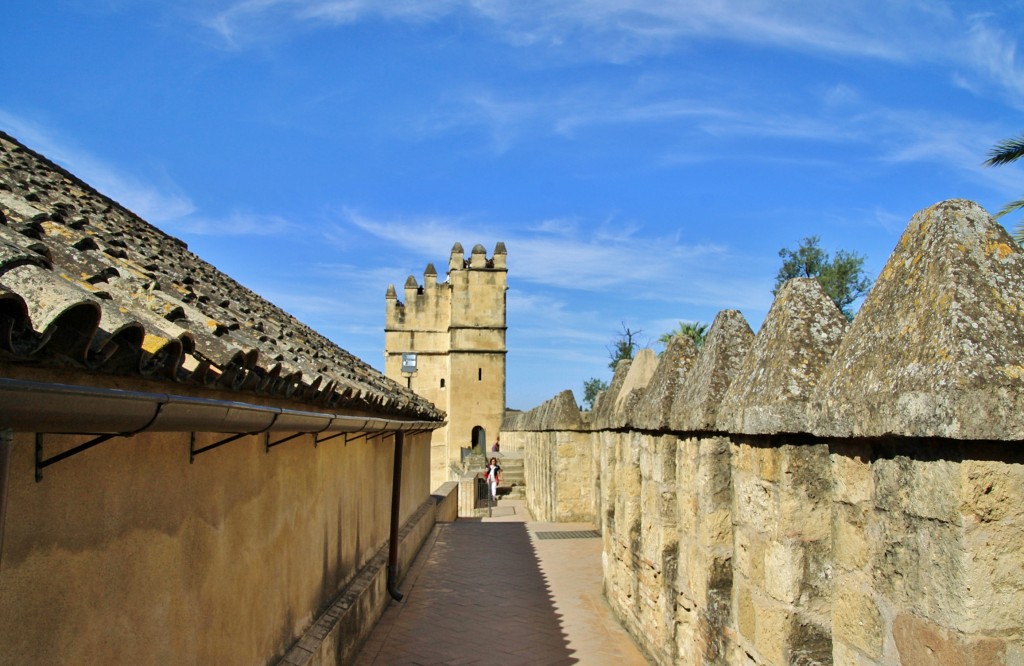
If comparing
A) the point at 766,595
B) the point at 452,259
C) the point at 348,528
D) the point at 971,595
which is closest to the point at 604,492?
the point at 348,528

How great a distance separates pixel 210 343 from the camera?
401 cm

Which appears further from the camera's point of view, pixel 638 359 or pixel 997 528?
pixel 638 359

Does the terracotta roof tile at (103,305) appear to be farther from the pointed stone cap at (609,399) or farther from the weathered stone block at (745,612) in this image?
the pointed stone cap at (609,399)

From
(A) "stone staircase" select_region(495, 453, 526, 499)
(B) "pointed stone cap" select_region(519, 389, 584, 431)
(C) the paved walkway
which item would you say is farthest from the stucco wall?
(A) "stone staircase" select_region(495, 453, 526, 499)

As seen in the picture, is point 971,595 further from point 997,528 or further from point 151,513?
point 151,513

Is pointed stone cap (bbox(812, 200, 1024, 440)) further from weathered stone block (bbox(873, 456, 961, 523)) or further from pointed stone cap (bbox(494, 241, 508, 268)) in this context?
pointed stone cap (bbox(494, 241, 508, 268))

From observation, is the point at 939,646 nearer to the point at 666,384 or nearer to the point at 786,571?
the point at 786,571

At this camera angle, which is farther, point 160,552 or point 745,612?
point 745,612

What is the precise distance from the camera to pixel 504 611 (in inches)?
393

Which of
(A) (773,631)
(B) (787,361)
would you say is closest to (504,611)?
(A) (773,631)

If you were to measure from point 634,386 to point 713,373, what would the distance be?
13.8ft

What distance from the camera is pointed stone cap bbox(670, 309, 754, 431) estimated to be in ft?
17.2

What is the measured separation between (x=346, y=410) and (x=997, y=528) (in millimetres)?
4738

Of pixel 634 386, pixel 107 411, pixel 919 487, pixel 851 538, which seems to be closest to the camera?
pixel 107 411
